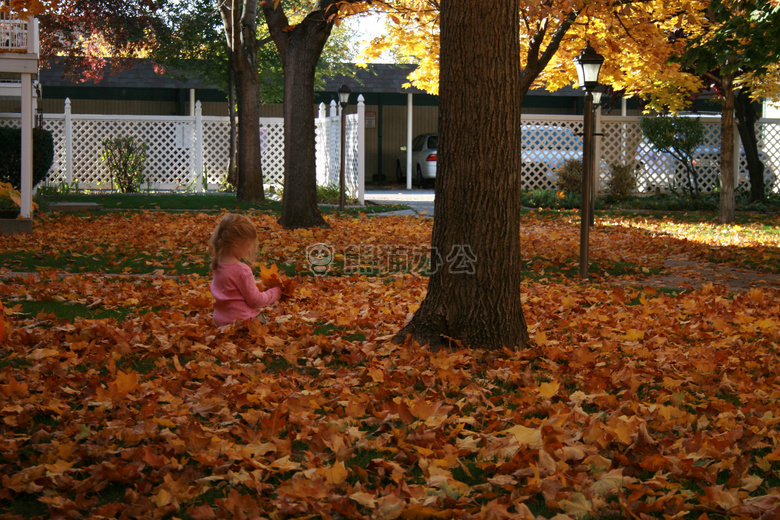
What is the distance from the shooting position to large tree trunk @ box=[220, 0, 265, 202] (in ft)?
51.0

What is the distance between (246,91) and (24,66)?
559 centimetres

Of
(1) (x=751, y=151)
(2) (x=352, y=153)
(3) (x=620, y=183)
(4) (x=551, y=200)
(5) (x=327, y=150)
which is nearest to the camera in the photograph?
(1) (x=751, y=151)

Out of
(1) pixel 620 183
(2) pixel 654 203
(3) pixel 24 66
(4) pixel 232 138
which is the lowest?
(2) pixel 654 203

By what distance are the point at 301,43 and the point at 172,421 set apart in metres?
8.59

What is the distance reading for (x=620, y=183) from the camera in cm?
1806

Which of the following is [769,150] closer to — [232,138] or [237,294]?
[232,138]

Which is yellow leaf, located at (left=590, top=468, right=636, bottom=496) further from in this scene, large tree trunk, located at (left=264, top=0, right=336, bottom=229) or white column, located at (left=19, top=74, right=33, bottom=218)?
white column, located at (left=19, top=74, right=33, bottom=218)

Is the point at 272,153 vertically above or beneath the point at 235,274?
above

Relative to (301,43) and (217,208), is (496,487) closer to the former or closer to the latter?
(301,43)

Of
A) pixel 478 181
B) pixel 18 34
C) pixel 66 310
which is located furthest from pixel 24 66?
pixel 478 181

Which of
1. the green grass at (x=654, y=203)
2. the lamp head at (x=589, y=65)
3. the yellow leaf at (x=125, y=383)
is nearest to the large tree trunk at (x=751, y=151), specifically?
the green grass at (x=654, y=203)

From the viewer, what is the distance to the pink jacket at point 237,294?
4.61 m

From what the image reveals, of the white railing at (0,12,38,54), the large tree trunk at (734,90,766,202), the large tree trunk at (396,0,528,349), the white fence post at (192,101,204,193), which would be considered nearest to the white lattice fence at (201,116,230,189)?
the white fence post at (192,101,204,193)

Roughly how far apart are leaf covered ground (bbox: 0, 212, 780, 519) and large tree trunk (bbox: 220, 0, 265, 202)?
967 centimetres
